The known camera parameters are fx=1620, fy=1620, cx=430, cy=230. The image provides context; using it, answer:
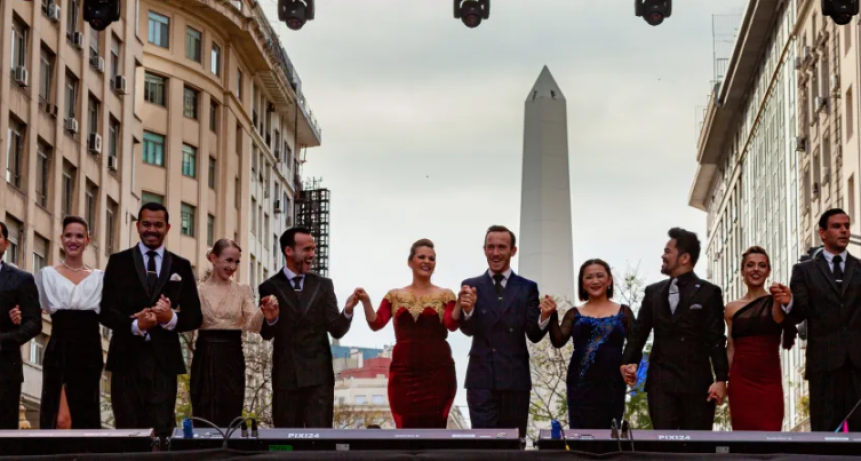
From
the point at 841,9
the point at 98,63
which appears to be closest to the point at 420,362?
the point at 841,9

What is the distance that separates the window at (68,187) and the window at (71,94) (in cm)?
132

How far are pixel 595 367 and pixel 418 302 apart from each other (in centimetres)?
130

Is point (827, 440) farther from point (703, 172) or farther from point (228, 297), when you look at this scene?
point (703, 172)

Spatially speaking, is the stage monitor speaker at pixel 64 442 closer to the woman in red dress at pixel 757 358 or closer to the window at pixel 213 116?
the woman in red dress at pixel 757 358

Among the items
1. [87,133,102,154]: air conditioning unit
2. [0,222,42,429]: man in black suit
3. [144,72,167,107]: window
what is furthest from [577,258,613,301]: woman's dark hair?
[144,72,167,107]: window

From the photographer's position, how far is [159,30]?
57062mm

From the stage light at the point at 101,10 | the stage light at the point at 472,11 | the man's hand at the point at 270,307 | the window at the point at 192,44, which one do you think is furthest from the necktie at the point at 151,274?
the window at the point at 192,44

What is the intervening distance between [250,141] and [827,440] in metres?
58.9

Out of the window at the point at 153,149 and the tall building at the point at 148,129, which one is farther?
the window at the point at 153,149

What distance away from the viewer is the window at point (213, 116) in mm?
60450

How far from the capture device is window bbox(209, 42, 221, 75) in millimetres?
59903

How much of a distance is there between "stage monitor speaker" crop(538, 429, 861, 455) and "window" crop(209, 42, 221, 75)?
53.7 metres

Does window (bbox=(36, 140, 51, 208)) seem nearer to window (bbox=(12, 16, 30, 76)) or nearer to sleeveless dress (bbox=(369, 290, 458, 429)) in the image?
window (bbox=(12, 16, 30, 76))

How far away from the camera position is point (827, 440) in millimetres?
6965
